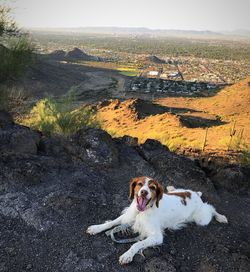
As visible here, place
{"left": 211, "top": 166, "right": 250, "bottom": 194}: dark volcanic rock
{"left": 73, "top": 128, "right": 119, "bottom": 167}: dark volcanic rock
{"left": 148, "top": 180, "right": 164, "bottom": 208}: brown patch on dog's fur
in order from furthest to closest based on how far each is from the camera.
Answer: {"left": 211, "top": 166, "right": 250, "bottom": 194}: dark volcanic rock
{"left": 73, "top": 128, "right": 119, "bottom": 167}: dark volcanic rock
{"left": 148, "top": 180, "right": 164, "bottom": 208}: brown patch on dog's fur

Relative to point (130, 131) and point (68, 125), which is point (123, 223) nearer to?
point (68, 125)

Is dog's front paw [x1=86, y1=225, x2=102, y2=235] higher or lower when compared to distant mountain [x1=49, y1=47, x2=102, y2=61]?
higher

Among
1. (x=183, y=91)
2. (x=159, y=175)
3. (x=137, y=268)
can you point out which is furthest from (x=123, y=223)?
(x=183, y=91)

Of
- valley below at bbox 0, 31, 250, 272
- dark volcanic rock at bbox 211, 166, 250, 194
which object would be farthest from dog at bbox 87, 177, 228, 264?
dark volcanic rock at bbox 211, 166, 250, 194

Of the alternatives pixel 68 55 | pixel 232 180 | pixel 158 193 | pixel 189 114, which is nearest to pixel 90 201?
pixel 158 193

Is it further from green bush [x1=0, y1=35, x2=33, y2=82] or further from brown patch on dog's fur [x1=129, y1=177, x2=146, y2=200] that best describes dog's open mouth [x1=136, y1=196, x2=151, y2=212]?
green bush [x1=0, y1=35, x2=33, y2=82]

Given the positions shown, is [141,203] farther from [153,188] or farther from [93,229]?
[93,229]
